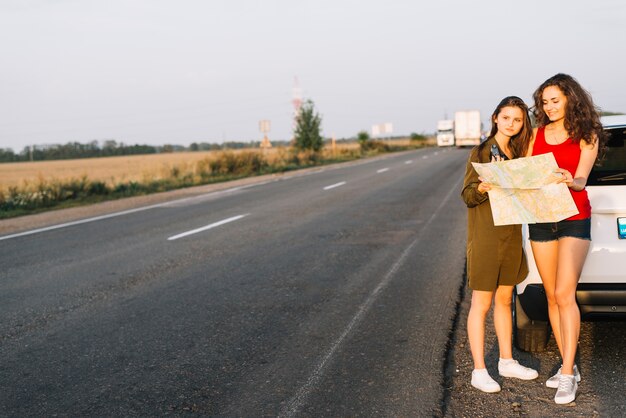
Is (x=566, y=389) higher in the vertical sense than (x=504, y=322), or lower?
lower

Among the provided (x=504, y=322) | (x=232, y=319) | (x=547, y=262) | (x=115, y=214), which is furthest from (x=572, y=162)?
(x=115, y=214)

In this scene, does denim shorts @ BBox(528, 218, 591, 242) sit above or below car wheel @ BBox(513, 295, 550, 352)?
above

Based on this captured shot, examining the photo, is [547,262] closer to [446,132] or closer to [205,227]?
[205,227]

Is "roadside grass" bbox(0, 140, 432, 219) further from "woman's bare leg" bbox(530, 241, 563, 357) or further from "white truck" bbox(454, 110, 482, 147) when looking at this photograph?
"white truck" bbox(454, 110, 482, 147)

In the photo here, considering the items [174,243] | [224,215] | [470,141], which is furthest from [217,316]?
[470,141]

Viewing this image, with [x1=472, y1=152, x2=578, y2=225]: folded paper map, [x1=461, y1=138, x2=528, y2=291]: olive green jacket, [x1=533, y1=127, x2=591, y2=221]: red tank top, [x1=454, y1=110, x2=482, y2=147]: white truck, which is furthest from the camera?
[x1=454, y1=110, x2=482, y2=147]: white truck

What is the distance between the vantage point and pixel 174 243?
368 inches

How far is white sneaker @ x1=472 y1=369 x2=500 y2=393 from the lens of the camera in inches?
146

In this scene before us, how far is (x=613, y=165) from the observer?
421 cm

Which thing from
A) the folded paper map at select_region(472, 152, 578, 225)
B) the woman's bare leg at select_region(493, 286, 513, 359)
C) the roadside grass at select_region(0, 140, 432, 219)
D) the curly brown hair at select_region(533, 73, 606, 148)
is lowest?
the roadside grass at select_region(0, 140, 432, 219)

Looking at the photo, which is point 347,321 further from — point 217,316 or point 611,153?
point 611,153

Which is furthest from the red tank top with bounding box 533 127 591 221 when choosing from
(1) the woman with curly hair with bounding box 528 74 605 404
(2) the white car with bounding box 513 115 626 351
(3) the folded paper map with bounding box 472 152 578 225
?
(2) the white car with bounding box 513 115 626 351

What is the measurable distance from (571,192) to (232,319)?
119 inches

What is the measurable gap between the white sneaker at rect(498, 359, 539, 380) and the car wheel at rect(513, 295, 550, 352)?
36 cm
